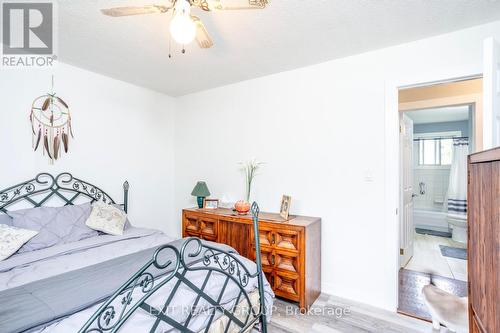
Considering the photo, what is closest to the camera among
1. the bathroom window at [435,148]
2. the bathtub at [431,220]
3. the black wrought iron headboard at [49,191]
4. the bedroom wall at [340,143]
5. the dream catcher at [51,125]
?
the bedroom wall at [340,143]

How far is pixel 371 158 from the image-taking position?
2604 mm

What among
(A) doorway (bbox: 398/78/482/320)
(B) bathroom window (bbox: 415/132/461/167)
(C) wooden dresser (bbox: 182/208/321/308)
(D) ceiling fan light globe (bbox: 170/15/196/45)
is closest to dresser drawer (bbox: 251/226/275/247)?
(C) wooden dresser (bbox: 182/208/321/308)

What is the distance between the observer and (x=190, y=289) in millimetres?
1460

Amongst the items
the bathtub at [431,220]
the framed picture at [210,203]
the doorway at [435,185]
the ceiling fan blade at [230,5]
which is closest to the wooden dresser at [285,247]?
the framed picture at [210,203]

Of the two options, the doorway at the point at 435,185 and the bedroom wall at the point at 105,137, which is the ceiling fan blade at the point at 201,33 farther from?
the doorway at the point at 435,185

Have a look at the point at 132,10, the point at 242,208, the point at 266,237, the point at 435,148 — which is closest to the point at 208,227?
the point at 242,208

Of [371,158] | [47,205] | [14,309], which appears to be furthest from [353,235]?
[47,205]

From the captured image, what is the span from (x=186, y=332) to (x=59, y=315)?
59 centimetres

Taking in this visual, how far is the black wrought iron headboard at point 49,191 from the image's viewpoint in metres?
2.54

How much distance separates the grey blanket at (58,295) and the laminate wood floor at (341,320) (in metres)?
1.36

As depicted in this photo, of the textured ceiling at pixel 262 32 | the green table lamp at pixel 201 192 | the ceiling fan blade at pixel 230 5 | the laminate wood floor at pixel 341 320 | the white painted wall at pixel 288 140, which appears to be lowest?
the laminate wood floor at pixel 341 320

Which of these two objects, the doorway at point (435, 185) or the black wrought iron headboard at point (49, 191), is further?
the doorway at point (435, 185)

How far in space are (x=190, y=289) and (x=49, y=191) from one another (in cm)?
232

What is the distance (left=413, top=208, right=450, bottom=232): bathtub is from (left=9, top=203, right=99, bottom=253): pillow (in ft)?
20.7
